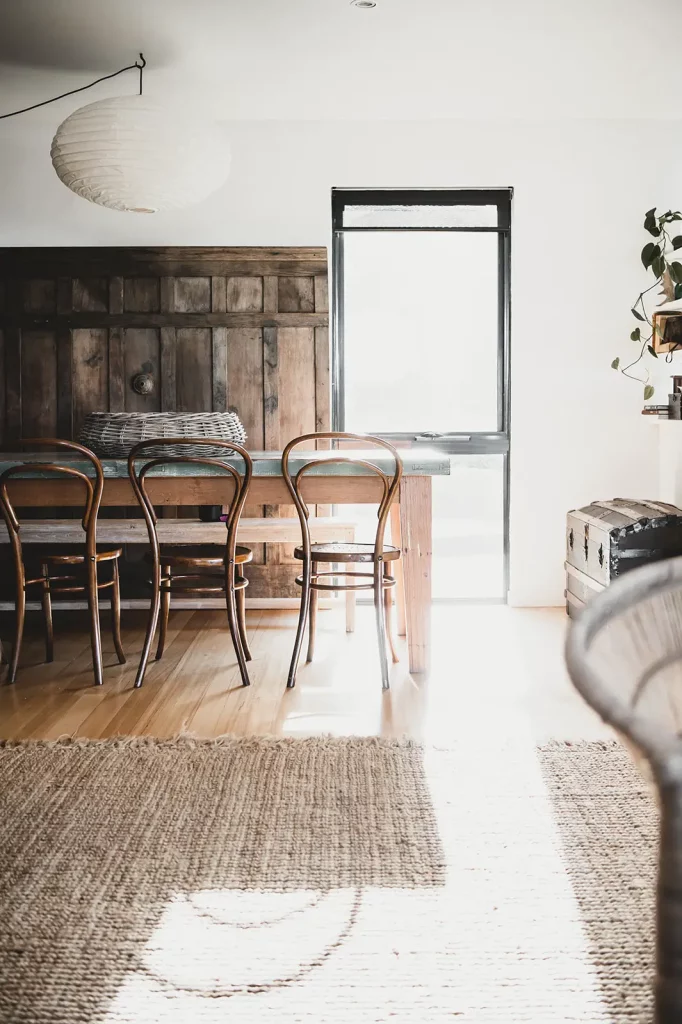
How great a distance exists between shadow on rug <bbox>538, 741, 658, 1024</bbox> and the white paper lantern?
2.26m

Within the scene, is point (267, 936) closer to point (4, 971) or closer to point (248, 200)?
point (4, 971)

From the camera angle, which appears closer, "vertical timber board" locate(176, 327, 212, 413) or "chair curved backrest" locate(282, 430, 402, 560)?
"chair curved backrest" locate(282, 430, 402, 560)

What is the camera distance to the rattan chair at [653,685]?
1.83ft

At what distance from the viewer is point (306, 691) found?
3.31 meters

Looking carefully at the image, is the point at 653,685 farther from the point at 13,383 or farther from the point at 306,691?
the point at 13,383

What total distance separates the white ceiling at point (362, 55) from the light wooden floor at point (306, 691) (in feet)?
8.17

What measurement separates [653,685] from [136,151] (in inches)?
113

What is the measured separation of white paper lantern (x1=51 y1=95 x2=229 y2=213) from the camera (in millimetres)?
3045

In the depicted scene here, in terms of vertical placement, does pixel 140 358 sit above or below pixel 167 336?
below

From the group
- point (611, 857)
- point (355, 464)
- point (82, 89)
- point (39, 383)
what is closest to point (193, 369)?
point (39, 383)

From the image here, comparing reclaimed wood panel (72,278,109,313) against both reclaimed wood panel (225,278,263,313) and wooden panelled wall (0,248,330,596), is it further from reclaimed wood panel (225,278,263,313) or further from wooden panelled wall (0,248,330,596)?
reclaimed wood panel (225,278,263,313)

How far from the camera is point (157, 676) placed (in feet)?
11.5

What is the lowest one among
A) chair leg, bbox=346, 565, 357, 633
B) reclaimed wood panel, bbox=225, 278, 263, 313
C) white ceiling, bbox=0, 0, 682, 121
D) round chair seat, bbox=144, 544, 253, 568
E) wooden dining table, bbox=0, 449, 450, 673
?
chair leg, bbox=346, 565, 357, 633

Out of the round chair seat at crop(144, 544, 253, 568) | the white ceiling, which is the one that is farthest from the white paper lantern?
the round chair seat at crop(144, 544, 253, 568)
